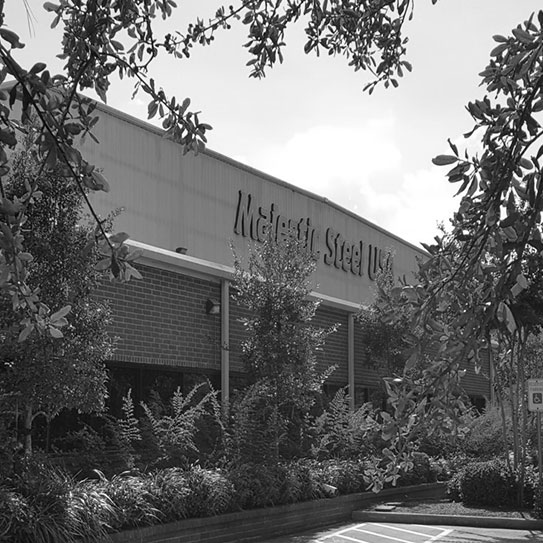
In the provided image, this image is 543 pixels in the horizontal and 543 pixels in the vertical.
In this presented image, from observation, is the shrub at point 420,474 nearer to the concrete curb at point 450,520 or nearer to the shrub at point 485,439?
the shrub at point 485,439

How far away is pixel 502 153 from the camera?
3.64 m

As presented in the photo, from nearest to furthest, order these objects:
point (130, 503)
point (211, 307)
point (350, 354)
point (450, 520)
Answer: point (130, 503)
point (450, 520)
point (211, 307)
point (350, 354)

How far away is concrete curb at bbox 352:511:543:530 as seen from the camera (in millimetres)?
15547

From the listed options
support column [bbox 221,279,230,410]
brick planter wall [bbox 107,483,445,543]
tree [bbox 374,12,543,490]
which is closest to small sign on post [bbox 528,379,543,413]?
brick planter wall [bbox 107,483,445,543]

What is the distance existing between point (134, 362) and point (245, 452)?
2598mm

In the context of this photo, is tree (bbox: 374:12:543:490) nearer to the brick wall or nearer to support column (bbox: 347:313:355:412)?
the brick wall

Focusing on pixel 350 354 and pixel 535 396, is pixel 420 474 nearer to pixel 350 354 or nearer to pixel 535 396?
pixel 350 354

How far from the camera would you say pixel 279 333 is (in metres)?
17.3

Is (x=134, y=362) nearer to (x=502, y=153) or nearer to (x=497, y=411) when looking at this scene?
(x=497, y=411)

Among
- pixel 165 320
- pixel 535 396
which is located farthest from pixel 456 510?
pixel 165 320

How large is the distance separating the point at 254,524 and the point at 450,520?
3.79 meters

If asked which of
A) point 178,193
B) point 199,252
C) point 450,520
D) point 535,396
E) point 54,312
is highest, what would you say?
point 178,193

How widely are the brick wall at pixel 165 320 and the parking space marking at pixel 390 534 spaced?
4.53 meters

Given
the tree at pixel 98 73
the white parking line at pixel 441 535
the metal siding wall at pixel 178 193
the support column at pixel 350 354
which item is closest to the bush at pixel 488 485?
the white parking line at pixel 441 535
